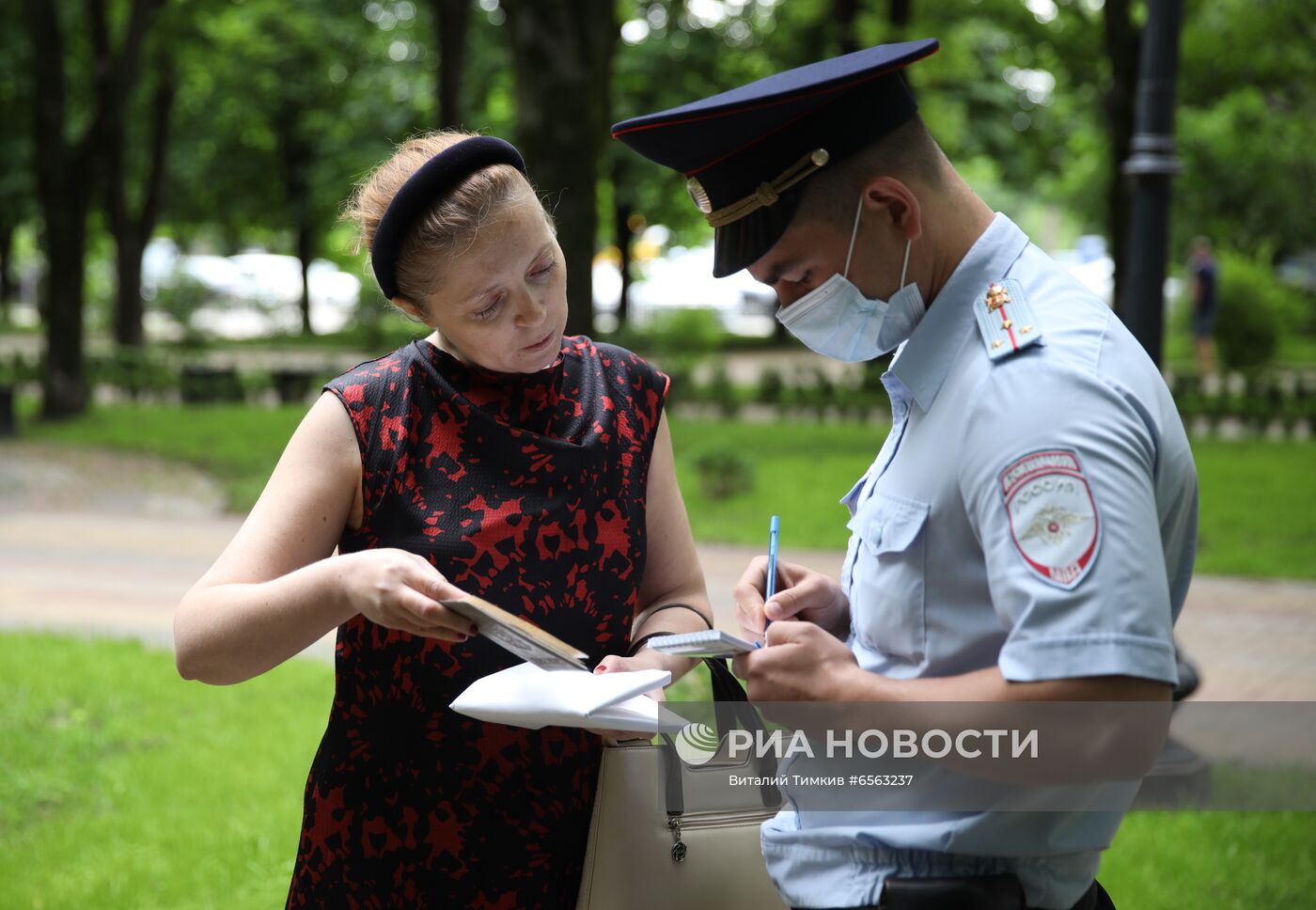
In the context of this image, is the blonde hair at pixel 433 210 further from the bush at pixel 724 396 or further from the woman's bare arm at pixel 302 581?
the bush at pixel 724 396

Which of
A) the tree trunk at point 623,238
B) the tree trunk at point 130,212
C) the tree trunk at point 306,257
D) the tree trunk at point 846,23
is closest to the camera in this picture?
the tree trunk at point 846,23

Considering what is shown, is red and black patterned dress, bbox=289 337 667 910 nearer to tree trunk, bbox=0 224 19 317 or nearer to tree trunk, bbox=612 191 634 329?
tree trunk, bbox=612 191 634 329

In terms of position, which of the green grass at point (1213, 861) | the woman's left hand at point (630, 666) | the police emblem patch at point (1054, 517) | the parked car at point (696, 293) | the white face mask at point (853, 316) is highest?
the white face mask at point (853, 316)

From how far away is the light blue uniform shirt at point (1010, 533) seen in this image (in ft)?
4.88

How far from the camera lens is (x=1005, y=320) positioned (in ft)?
5.57

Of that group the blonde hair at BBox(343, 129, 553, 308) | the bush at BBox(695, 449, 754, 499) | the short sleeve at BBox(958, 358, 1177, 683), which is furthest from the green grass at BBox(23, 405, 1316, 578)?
the short sleeve at BBox(958, 358, 1177, 683)

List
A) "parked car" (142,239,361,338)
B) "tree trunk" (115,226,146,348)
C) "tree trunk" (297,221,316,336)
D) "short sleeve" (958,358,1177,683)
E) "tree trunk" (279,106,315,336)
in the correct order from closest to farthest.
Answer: "short sleeve" (958,358,1177,683) → "tree trunk" (115,226,146,348) → "tree trunk" (279,106,315,336) → "tree trunk" (297,221,316,336) → "parked car" (142,239,361,338)

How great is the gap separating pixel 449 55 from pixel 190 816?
12.1 metres

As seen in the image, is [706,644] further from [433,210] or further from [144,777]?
[144,777]

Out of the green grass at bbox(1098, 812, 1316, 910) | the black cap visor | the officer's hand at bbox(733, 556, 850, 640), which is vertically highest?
the black cap visor

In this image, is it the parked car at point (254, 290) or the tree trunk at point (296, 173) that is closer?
the tree trunk at point (296, 173)

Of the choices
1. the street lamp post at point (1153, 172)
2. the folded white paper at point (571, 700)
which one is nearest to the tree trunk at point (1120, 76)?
the street lamp post at point (1153, 172)

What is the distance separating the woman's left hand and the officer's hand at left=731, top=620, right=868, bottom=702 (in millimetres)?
414

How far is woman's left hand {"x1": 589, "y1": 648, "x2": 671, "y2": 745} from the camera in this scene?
2135 mm
